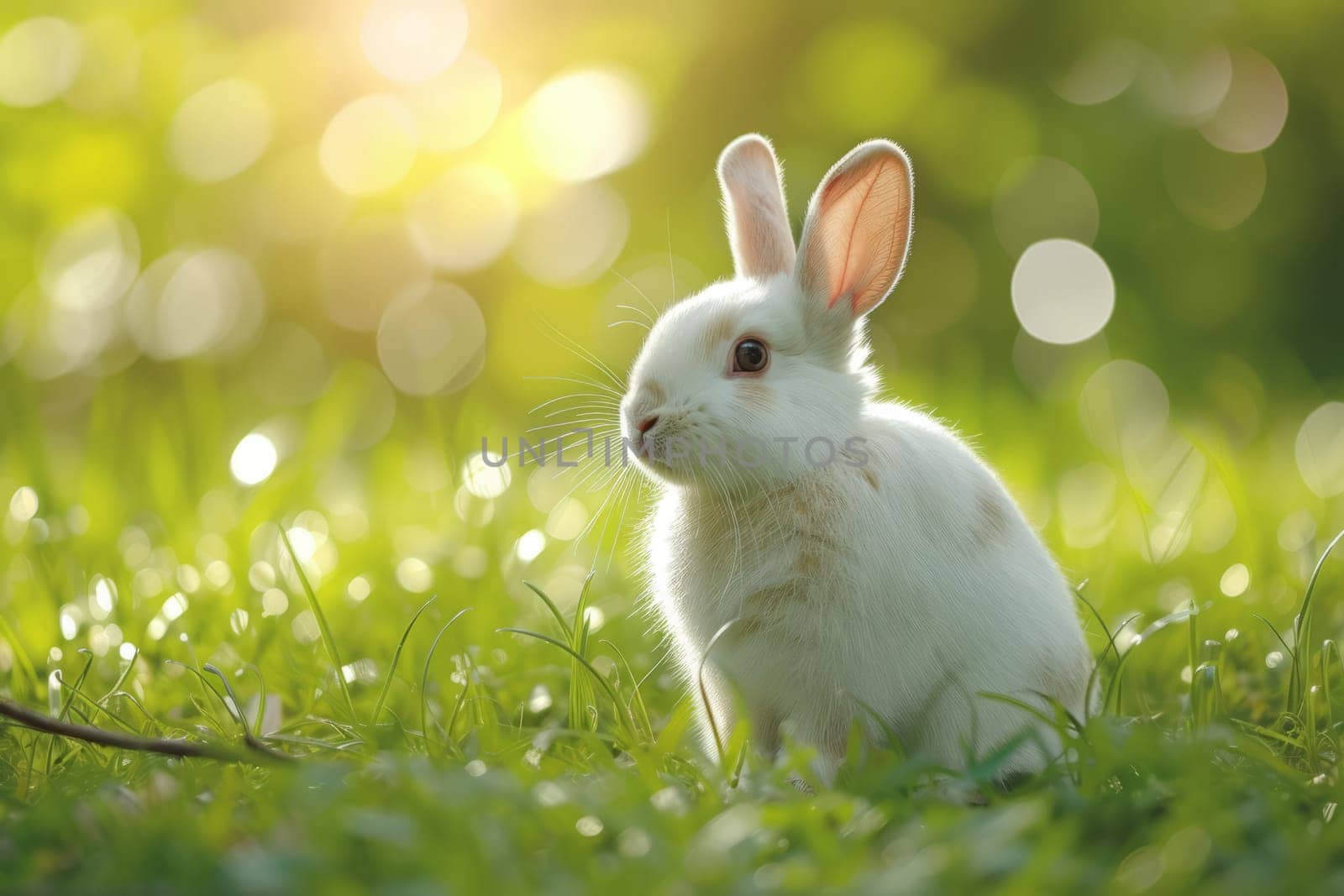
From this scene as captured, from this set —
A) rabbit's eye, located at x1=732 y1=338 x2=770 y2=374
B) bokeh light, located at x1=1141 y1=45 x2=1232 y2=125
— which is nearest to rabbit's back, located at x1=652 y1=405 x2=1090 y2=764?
rabbit's eye, located at x1=732 y1=338 x2=770 y2=374

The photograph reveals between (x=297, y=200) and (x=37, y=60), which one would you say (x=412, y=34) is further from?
(x=37, y=60)

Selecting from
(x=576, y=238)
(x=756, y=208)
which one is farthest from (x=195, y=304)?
(x=756, y=208)

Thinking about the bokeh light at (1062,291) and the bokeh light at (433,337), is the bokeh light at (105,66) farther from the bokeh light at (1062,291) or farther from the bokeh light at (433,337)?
the bokeh light at (1062,291)

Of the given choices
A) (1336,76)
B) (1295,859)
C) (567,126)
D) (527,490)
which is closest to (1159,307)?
(1336,76)

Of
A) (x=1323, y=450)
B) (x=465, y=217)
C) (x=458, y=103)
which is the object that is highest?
(x=458, y=103)

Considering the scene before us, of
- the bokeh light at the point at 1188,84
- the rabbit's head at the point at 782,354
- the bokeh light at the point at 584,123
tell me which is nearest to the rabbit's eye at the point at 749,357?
the rabbit's head at the point at 782,354
